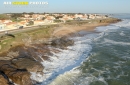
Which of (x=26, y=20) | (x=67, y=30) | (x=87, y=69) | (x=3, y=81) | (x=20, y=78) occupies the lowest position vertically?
(x=67, y=30)

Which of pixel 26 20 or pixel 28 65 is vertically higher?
pixel 26 20

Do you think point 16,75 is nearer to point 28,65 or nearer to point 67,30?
point 28,65

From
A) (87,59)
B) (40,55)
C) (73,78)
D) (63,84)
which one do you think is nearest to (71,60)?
(87,59)

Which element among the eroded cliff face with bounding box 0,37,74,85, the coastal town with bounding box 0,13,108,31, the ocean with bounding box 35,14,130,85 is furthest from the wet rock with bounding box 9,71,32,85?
the coastal town with bounding box 0,13,108,31

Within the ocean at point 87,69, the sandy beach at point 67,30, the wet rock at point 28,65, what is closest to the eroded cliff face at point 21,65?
the wet rock at point 28,65

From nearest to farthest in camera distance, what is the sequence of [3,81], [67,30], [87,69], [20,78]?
[3,81] → [20,78] → [87,69] → [67,30]

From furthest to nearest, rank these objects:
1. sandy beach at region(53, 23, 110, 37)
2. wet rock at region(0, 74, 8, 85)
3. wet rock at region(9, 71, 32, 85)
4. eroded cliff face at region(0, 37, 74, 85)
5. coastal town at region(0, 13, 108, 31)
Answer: coastal town at region(0, 13, 108, 31) → sandy beach at region(53, 23, 110, 37) → eroded cliff face at region(0, 37, 74, 85) → wet rock at region(9, 71, 32, 85) → wet rock at region(0, 74, 8, 85)

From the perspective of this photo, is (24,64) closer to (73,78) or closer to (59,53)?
(73,78)

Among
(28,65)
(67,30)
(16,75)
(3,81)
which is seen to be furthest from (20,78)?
(67,30)

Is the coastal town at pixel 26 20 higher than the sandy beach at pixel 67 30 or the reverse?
higher

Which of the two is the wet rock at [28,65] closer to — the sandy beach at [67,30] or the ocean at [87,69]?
the ocean at [87,69]

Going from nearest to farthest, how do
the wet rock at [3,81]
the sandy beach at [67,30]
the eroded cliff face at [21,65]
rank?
the wet rock at [3,81] < the eroded cliff face at [21,65] < the sandy beach at [67,30]

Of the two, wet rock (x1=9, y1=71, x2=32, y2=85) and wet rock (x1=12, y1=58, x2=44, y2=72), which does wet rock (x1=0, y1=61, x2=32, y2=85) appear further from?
wet rock (x1=12, y1=58, x2=44, y2=72)
